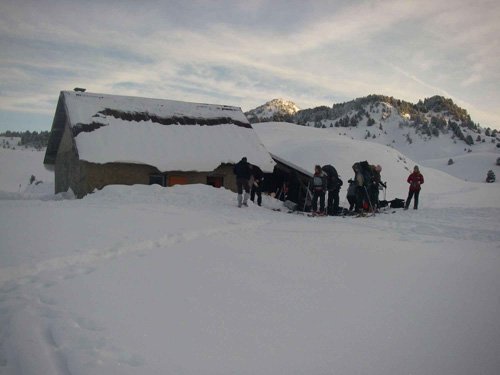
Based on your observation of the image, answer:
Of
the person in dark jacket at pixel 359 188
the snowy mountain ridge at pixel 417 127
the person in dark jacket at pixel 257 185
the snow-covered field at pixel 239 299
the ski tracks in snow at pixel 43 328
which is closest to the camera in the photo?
the ski tracks in snow at pixel 43 328

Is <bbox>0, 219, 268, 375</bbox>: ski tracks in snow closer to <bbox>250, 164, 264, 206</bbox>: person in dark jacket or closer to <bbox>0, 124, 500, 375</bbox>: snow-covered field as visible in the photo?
<bbox>0, 124, 500, 375</bbox>: snow-covered field

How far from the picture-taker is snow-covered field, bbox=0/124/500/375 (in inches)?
127

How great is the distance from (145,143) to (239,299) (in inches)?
510

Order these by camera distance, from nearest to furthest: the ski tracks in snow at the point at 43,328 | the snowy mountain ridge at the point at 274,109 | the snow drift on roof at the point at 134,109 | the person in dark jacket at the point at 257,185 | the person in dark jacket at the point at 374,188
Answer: the ski tracks in snow at the point at 43,328 < the person in dark jacket at the point at 374,188 < the person in dark jacket at the point at 257,185 < the snow drift on roof at the point at 134,109 < the snowy mountain ridge at the point at 274,109

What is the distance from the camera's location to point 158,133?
17.2 metres

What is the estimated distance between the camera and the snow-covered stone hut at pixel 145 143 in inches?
601

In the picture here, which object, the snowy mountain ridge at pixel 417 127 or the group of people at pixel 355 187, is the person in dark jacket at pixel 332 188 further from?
the snowy mountain ridge at pixel 417 127

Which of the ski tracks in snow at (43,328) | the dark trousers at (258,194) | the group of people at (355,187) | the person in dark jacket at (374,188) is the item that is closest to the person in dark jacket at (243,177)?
the dark trousers at (258,194)

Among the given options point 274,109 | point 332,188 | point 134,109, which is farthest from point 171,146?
point 274,109

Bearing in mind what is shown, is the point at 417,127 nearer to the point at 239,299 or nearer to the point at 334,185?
the point at 334,185

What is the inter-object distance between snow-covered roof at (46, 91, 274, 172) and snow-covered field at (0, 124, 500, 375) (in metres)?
6.61

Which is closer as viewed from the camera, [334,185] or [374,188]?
[334,185]

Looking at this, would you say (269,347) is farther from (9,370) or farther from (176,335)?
(9,370)

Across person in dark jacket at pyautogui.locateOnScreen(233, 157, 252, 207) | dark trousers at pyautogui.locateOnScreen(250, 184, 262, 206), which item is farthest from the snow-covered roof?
person in dark jacket at pyautogui.locateOnScreen(233, 157, 252, 207)
